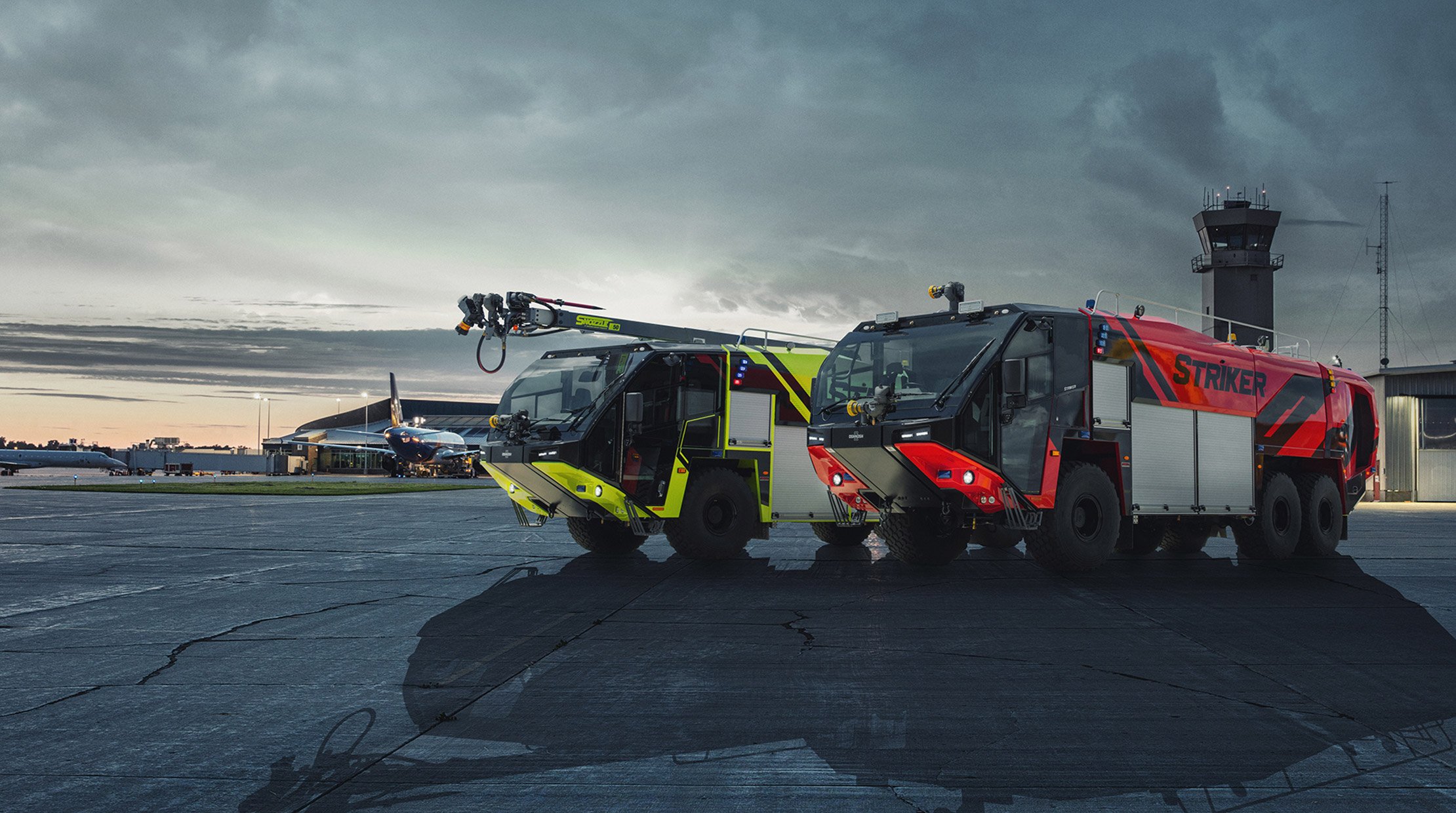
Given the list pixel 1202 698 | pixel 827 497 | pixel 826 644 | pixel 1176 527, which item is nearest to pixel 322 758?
pixel 826 644

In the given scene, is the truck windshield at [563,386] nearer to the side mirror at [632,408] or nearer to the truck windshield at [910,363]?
the side mirror at [632,408]

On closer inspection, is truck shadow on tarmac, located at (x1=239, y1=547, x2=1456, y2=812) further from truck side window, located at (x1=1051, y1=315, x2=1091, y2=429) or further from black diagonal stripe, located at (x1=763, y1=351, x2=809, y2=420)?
black diagonal stripe, located at (x1=763, y1=351, x2=809, y2=420)

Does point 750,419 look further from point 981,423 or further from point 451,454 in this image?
point 451,454

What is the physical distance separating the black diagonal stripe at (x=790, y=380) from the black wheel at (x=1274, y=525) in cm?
636

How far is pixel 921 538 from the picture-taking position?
13398 millimetres

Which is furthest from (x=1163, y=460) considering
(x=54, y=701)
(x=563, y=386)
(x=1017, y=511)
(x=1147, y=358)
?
(x=54, y=701)

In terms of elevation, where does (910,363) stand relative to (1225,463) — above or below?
above

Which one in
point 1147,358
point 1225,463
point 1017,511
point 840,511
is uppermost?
point 1147,358

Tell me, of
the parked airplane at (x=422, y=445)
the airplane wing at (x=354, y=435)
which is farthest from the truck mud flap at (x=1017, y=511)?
the airplane wing at (x=354, y=435)

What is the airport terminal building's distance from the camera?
94875 millimetres

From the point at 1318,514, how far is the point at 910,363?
8244mm

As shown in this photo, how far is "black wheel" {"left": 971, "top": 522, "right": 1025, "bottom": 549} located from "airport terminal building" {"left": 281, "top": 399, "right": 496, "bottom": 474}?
235ft

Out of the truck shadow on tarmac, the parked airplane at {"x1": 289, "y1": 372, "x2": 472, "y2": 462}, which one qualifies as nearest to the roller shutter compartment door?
the truck shadow on tarmac

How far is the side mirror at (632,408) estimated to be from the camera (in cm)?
1326
